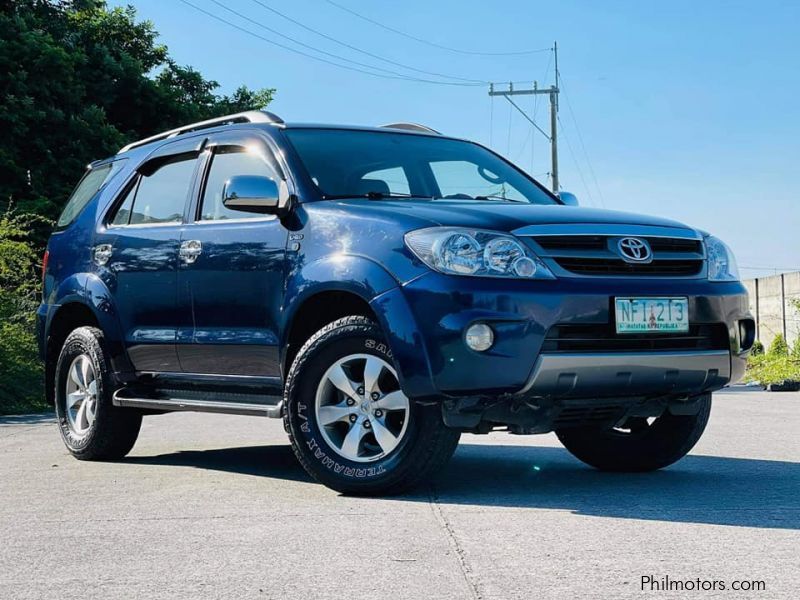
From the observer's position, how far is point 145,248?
704 cm

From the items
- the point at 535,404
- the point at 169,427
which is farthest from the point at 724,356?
the point at 169,427

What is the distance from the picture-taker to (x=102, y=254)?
293 inches

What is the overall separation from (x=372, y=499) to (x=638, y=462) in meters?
1.81

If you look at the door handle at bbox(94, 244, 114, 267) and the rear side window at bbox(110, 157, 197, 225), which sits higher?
the rear side window at bbox(110, 157, 197, 225)

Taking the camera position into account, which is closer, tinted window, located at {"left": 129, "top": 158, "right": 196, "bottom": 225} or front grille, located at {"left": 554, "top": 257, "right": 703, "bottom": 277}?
front grille, located at {"left": 554, "top": 257, "right": 703, "bottom": 277}

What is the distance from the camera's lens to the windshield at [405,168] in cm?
636

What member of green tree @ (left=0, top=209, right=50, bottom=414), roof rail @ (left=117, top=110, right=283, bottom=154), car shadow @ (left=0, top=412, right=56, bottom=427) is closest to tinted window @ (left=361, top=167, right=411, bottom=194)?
roof rail @ (left=117, top=110, right=283, bottom=154)

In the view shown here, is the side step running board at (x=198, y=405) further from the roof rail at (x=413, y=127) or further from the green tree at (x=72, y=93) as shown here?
the green tree at (x=72, y=93)

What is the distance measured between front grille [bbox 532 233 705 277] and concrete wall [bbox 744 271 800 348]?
20.9 m

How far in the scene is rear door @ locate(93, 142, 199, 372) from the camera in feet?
22.5

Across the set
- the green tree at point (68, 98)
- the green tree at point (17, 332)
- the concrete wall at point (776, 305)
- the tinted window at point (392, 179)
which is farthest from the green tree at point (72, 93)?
the tinted window at point (392, 179)

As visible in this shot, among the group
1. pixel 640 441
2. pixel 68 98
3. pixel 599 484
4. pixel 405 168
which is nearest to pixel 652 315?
pixel 599 484

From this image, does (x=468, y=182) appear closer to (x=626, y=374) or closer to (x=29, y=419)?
(x=626, y=374)

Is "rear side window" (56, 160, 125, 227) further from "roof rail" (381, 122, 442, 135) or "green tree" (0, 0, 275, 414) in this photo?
"green tree" (0, 0, 275, 414)
